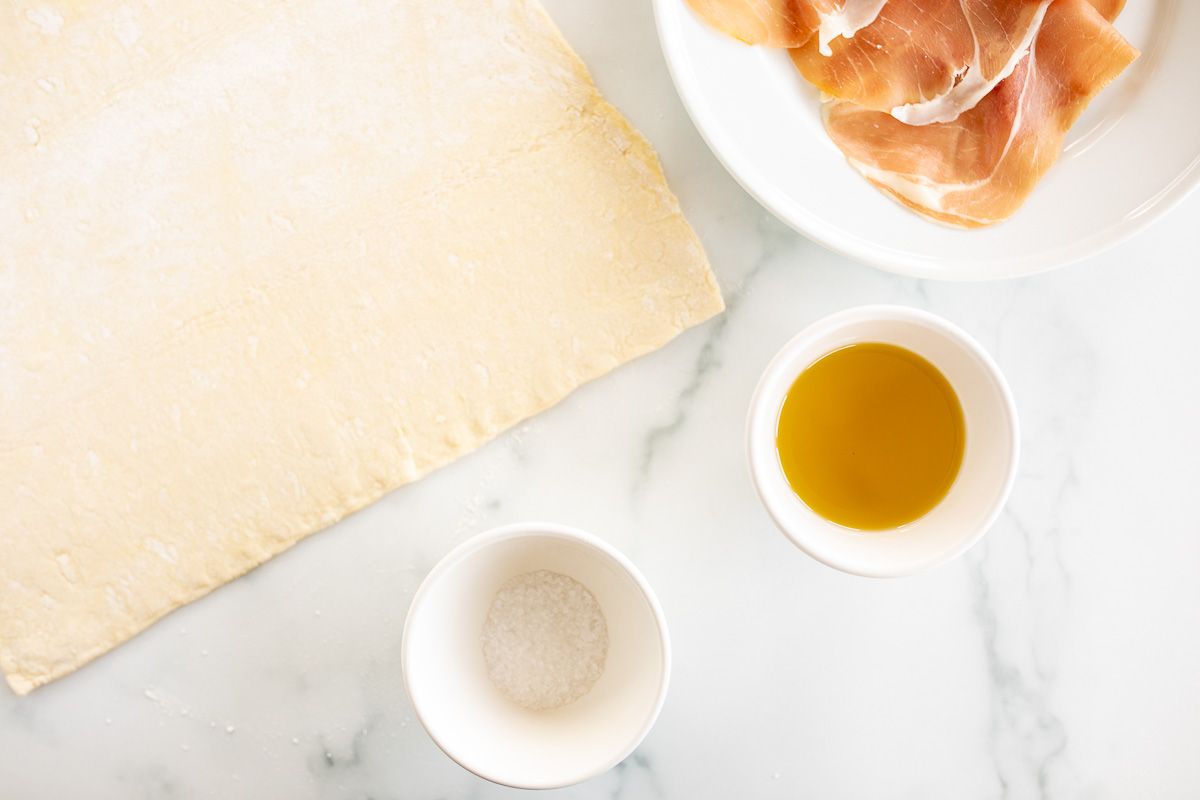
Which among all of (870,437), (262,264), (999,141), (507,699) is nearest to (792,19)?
(999,141)

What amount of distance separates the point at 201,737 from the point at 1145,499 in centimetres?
116

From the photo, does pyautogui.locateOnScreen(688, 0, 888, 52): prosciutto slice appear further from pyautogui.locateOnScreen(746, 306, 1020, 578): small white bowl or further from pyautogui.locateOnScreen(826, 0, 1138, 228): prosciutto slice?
pyautogui.locateOnScreen(746, 306, 1020, 578): small white bowl

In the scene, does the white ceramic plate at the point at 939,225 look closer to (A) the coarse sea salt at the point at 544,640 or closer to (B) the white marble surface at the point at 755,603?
(B) the white marble surface at the point at 755,603

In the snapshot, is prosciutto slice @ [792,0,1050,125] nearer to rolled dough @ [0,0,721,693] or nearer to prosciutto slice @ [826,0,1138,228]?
prosciutto slice @ [826,0,1138,228]

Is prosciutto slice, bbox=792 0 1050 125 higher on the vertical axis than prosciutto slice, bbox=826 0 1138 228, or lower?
higher

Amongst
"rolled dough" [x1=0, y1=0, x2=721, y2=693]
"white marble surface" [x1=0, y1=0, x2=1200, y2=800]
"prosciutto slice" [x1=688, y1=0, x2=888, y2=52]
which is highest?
"prosciutto slice" [x1=688, y1=0, x2=888, y2=52]

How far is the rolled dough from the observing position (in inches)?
37.6

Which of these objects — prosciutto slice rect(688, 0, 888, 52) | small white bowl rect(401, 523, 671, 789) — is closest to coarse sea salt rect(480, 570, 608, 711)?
small white bowl rect(401, 523, 671, 789)

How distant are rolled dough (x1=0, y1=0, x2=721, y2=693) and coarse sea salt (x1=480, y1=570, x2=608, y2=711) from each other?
188 mm

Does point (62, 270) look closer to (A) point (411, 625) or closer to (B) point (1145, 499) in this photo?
(A) point (411, 625)

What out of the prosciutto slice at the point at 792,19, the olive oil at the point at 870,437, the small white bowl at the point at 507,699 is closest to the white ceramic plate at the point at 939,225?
the prosciutto slice at the point at 792,19

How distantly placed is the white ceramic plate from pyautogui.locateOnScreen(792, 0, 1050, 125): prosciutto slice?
0.12ft

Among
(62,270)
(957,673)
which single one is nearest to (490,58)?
(62,270)

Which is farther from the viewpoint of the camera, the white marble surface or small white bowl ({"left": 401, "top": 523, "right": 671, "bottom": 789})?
the white marble surface
